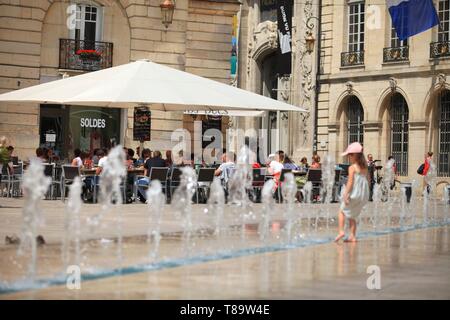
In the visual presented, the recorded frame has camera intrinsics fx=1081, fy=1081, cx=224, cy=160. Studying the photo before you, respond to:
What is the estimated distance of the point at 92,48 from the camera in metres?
28.5

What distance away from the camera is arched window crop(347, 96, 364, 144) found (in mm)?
38250

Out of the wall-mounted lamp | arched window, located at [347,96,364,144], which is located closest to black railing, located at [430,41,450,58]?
arched window, located at [347,96,364,144]

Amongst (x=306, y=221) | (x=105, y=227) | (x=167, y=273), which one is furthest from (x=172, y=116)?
(x=167, y=273)

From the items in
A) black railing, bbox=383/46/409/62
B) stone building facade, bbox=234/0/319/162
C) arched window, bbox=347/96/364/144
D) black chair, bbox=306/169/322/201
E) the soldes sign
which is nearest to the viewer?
black chair, bbox=306/169/322/201

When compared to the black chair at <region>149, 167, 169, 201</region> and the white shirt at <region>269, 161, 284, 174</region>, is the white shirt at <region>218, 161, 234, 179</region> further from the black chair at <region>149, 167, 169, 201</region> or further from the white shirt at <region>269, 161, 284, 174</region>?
the black chair at <region>149, 167, 169, 201</region>

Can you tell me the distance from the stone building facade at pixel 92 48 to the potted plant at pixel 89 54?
0.03 m

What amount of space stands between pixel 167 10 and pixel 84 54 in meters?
2.76

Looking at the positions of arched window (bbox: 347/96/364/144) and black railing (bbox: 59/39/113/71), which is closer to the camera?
black railing (bbox: 59/39/113/71)

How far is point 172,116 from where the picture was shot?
91.2 ft

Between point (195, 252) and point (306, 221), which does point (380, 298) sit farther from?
point (306, 221)

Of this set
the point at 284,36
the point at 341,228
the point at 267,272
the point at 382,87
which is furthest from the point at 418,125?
the point at 267,272

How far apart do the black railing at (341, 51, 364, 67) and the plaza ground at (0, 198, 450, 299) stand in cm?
2414

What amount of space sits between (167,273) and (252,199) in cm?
1502
